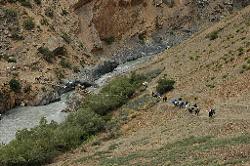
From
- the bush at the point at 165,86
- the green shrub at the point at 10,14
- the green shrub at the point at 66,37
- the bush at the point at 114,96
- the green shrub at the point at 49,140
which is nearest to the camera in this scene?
the green shrub at the point at 49,140

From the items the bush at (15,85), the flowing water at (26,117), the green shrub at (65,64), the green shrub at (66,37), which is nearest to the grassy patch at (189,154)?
the flowing water at (26,117)

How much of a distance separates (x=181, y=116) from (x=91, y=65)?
3243cm

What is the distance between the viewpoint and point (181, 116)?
117 feet

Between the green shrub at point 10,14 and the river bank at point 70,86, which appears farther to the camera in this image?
the green shrub at point 10,14

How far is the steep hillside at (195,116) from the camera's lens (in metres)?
25.3

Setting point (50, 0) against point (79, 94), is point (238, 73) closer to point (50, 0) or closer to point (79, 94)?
point (79, 94)

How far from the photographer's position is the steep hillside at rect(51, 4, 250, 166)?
25266mm

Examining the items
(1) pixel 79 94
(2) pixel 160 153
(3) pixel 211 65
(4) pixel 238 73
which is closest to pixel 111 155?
(2) pixel 160 153

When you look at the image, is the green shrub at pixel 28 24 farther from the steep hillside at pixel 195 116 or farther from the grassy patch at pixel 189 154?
the grassy patch at pixel 189 154

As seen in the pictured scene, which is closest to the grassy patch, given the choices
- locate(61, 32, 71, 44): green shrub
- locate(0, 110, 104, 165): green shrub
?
locate(0, 110, 104, 165): green shrub

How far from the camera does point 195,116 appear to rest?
113 ft

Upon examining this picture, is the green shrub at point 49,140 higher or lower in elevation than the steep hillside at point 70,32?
lower

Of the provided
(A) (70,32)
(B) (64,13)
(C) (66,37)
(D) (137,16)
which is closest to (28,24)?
(C) (66,37)

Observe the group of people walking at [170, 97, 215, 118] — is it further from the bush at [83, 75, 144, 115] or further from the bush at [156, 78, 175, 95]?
the bush at [83, 75, 144, 115]
